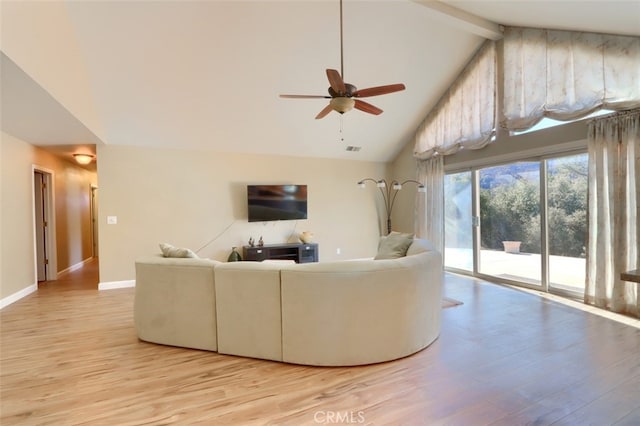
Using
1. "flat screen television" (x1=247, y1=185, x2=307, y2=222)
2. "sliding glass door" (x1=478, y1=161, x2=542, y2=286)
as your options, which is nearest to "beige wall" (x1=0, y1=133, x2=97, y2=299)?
"flat screen television" (x1=247, y1=185, x2=307, y2=222)

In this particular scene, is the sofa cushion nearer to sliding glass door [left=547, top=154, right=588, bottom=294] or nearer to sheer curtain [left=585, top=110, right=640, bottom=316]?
sheer curtain [left=585, top=110, right=640, bottom=316]

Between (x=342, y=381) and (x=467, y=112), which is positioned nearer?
(x=342, y=381)

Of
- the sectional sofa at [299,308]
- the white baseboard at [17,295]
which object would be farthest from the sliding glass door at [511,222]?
the white baseboard at [17,295]

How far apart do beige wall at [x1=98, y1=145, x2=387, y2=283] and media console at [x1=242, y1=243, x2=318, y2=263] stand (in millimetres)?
320

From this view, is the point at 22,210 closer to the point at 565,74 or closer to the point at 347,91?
the point at 347,91

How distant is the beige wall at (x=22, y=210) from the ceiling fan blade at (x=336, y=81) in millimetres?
4718

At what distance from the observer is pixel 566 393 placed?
2.00m

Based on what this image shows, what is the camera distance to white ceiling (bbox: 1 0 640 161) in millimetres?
3529

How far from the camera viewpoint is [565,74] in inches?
157

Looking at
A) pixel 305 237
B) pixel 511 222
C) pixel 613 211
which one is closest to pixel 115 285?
pixel 305 237

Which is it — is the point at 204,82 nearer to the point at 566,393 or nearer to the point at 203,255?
the point at 203,255

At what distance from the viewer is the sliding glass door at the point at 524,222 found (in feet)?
13.6

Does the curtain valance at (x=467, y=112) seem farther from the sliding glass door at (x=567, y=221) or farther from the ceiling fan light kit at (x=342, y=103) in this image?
the ceiling fan light kit at (x=342, y=103)

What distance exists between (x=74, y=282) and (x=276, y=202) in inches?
157
